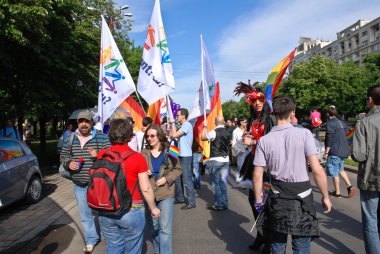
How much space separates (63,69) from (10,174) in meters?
6.63

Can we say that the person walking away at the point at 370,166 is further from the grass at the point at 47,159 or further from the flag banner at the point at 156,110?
the grass at the point at 47,159

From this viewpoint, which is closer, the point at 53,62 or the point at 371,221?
the point at 371,221

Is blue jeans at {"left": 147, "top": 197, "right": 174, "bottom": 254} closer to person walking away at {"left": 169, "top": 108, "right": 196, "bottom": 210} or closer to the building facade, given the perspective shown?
person walking away at {"left": 169, "top": 108, "right": 196, "bottom": 210}

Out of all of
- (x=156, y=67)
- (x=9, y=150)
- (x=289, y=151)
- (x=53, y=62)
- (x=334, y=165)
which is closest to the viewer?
(x=289, y=151)

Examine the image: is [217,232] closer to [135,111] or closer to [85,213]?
[85,213]

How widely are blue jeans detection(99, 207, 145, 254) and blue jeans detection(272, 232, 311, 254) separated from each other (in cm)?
116

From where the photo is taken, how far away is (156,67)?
6316 mm

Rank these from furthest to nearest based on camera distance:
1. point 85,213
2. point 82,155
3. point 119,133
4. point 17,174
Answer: point 17,174, point 85,213, point 82,155, point 119,133

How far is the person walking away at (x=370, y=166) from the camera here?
353 cm

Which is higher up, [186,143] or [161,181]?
[186,143]

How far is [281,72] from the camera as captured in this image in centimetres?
368

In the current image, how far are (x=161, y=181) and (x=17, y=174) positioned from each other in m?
4.65

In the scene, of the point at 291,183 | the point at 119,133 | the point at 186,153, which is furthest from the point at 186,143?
the point at 291,183

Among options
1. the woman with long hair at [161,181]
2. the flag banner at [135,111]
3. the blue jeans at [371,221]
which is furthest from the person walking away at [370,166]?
the flag banner at [135,111]
